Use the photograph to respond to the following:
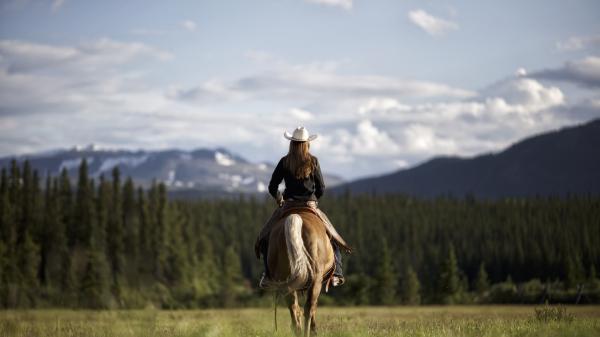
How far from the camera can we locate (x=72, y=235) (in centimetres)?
13438

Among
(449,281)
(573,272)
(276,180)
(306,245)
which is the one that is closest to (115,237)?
(449,281)

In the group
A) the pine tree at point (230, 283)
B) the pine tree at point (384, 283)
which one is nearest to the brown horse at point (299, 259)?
the pine tree at point (230, 283)

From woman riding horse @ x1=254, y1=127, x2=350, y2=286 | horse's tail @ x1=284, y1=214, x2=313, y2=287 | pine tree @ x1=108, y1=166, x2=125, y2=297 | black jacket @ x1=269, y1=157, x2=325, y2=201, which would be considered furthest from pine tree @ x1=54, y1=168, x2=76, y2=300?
horse's tail @ x1=284, y1=214, x2=313, y2=287

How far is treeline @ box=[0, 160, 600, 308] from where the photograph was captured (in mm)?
108562

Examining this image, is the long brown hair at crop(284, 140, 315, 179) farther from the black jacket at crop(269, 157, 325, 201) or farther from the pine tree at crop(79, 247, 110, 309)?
the pine tree at crop(79, 247, 110, 309)

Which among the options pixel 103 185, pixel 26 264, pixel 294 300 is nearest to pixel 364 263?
pixel 103 185

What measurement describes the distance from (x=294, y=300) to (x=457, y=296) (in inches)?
3599

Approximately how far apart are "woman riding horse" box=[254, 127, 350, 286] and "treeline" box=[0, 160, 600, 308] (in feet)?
262

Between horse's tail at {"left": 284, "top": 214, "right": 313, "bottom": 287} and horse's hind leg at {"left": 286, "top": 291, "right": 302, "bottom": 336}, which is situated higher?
horse's tail at {"left": 284, "top": 214, "right": 313, "bottom": 287}

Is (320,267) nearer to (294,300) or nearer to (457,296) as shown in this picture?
(294,300)

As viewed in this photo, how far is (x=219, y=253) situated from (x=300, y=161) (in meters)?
140

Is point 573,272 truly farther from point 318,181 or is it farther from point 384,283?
point 318,181

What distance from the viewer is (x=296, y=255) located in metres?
16.1

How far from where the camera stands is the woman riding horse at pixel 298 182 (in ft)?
56.6
